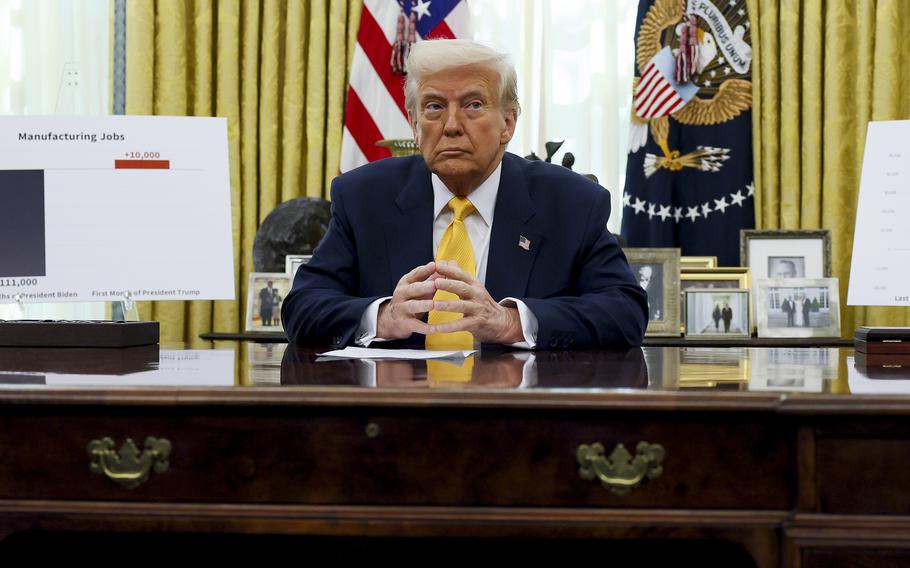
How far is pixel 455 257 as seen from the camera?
6.72 ft

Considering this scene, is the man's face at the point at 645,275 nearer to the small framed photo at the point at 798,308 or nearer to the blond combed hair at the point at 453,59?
the small framed photo at the point at 798,308

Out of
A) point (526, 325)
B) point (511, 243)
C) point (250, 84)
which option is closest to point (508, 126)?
point (511, 243)

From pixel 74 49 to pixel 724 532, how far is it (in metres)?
3.76

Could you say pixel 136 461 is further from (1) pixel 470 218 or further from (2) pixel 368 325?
(1) pixel 470 218

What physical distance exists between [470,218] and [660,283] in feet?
4.30

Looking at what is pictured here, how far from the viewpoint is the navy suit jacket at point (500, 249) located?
6.45 ft

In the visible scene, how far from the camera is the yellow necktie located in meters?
1.90

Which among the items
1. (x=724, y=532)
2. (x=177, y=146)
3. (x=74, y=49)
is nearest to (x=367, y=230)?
(x=177, y=146)

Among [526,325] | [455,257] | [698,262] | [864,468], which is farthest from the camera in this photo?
[698,262]

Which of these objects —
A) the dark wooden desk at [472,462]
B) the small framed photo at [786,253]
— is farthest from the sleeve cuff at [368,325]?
the small framed photo at [786,253]

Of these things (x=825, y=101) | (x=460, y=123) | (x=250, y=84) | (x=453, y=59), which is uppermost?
(x=250, y=84)

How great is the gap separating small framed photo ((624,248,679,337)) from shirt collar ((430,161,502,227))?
121cm

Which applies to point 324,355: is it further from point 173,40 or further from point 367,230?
point 173,40

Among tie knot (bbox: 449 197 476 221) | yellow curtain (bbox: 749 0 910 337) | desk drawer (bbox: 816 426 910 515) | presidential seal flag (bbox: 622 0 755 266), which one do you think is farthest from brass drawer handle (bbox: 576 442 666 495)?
yellow curtain (bbox: 749 0 910 337)
